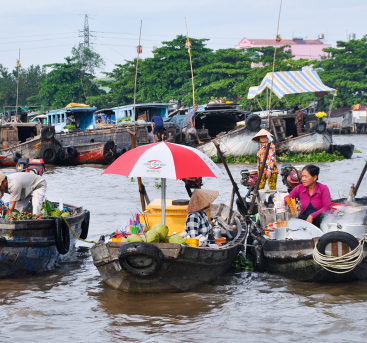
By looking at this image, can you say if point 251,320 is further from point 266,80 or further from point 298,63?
point 298,63

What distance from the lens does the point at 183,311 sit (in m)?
5.06

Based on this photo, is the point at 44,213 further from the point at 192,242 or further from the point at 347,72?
the point at 347,72

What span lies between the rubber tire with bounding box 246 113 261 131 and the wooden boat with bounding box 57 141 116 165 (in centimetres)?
541

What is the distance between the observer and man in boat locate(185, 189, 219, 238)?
18.4 ft

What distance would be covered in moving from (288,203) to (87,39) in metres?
46.6

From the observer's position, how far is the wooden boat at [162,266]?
5145 mm

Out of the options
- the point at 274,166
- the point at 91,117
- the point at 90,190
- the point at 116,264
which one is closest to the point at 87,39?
the point at 91,117

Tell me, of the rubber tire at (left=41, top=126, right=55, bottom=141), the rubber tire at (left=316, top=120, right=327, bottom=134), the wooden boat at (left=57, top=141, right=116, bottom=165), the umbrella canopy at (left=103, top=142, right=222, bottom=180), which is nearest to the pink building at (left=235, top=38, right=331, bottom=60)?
the rubber tire at (left=316, top=120, right=327, bottom=134)

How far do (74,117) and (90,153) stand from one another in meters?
3.11

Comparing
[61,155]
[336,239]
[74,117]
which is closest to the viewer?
[336,239]

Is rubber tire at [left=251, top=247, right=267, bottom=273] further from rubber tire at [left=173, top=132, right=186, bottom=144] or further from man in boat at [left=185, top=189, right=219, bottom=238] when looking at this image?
rubber tire at [left=173, top=132, right=186, bottom=144]

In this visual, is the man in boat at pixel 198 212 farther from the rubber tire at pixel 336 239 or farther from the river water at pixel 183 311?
the rubber tire at pixel 336 239

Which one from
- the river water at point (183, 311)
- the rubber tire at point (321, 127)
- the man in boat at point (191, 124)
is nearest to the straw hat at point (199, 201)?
the river water at point (183, 311)

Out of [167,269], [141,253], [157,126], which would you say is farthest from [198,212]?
[157,126]
